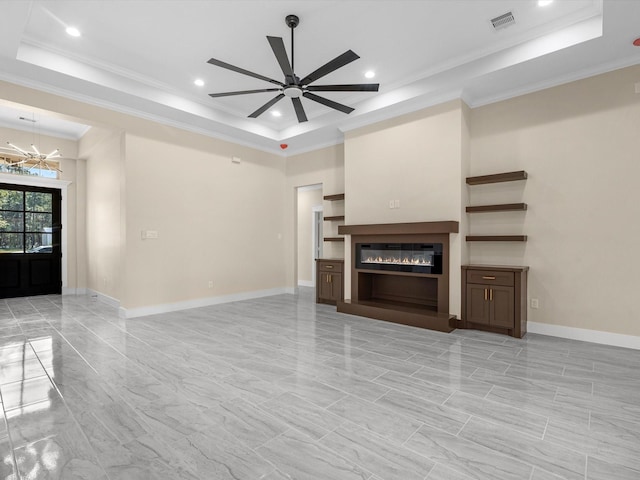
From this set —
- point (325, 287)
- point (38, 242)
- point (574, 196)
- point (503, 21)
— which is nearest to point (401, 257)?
point (325, 287)

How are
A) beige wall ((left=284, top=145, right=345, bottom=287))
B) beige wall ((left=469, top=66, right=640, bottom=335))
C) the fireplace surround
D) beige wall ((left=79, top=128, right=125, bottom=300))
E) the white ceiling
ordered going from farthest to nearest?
beige wall ((left=284, top=145, right=345, bottom=287)) < beige wall ((left=79, top=128, right=125, bottom=300)) < the fireplace surround < beige wall ((left=469, top=66, right=640, bottom=335)) < the white ceiling

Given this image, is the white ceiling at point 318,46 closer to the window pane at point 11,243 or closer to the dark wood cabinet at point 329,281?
the dark wood cabinet at point 329,281

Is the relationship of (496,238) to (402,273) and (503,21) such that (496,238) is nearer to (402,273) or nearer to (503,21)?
(402,273)

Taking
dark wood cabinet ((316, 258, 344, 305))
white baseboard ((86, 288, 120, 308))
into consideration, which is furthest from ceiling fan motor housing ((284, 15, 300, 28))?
white baseboard ((86, 288, 120, 308))

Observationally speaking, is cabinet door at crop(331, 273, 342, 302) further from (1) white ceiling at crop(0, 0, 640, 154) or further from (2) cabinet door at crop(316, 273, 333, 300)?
(1) white ceiling at crop(0, 0, 640, 154)

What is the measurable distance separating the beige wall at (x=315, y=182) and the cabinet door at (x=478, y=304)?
2.86 metres

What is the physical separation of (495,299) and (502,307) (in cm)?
12

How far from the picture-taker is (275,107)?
227 inches

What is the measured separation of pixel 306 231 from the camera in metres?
9.36

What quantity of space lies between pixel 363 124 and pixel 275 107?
163cm

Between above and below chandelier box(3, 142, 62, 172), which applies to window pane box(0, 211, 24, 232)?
below

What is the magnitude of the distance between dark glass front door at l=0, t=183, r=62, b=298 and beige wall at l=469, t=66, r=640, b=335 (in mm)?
8924

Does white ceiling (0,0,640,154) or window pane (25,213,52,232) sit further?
window pane (25,213,52,232)

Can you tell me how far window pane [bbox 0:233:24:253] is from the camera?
6.64 meters
